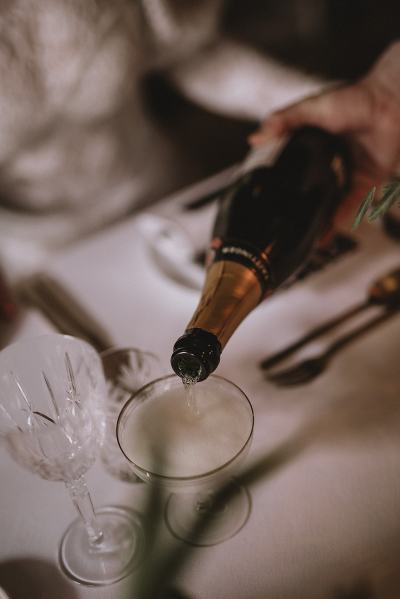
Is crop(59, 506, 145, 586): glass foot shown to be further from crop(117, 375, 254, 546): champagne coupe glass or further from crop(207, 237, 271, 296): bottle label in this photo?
crop(207, 237, 271, 296): bottle label

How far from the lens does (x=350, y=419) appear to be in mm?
522

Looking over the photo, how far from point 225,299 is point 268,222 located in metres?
0.15

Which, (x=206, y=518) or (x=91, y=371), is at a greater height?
(x=91, y=371)

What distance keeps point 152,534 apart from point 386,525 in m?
0.20

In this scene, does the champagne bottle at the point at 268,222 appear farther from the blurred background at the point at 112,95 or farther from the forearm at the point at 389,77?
the blurred background at the point at 112,95

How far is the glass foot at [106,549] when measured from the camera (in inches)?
17.1

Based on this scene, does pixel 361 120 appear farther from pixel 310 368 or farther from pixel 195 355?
pixel 195 355

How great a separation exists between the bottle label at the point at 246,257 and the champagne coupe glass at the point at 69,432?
0.56ft

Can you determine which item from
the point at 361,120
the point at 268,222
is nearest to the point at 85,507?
the point at 268,222

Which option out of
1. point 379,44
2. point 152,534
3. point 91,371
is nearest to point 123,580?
point 152,534

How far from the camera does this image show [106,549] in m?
0.46

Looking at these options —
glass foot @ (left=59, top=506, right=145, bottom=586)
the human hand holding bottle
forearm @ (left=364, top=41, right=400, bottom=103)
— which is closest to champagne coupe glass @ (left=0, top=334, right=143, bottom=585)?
glass foot @ (left=59, top=506, right=145, bottom=586)

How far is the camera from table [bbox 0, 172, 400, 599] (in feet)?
1.38

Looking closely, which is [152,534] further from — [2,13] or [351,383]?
[2,13]
